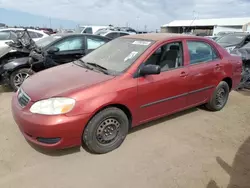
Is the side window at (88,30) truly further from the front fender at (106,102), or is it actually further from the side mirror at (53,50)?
the front fender at (106,102)

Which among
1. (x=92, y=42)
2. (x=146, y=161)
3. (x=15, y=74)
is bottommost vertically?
(x=146, y=161)

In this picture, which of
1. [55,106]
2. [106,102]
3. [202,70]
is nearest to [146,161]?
[106,102]

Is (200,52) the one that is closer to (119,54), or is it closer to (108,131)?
(119,54)

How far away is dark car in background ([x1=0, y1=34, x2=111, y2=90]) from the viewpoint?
5488 millimetres

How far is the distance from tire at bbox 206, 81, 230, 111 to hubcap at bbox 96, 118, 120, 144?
91.4 inches

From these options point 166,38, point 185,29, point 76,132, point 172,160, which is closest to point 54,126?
point 76,132

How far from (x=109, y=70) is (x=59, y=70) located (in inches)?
35.1

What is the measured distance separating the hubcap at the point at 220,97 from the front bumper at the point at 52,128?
2.97 meters

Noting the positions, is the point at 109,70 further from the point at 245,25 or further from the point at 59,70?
the point at 245,25

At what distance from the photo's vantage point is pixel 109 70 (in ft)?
10.8

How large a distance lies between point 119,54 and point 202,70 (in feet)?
5.07

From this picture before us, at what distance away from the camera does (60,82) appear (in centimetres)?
309

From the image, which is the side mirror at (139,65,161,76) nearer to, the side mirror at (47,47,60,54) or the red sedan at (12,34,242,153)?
the red sedan at (12,34,242,153)

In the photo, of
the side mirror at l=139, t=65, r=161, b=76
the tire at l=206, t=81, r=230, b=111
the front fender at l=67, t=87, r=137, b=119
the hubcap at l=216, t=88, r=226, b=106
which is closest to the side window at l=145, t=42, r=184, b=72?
the side mirror at l=139, t=65, r=161, b=76
